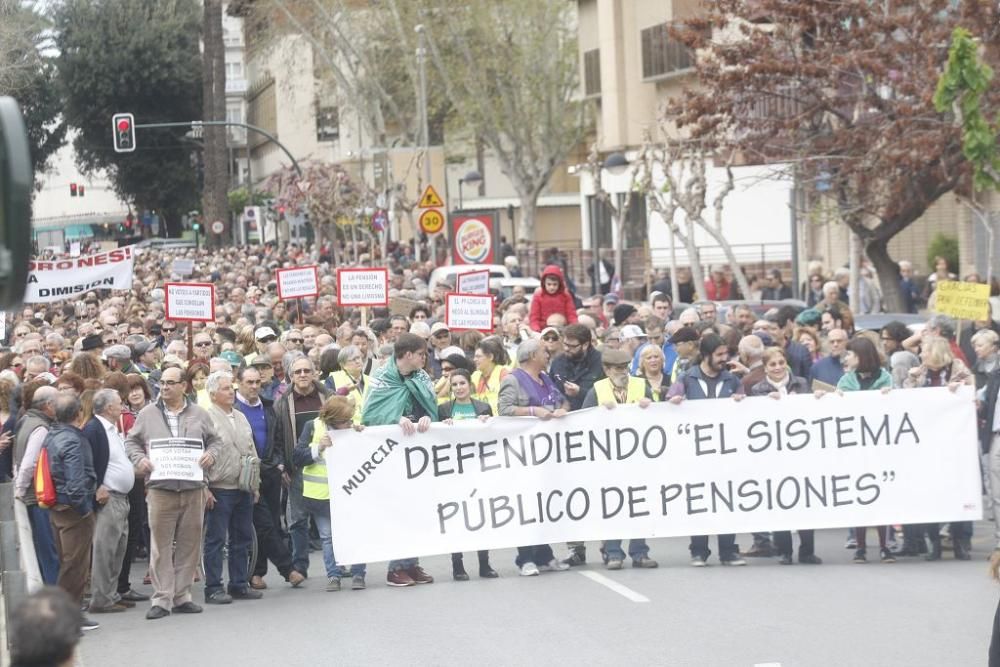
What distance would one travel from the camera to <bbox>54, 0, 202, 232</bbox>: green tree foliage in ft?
243

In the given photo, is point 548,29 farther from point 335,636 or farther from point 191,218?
point 335,636

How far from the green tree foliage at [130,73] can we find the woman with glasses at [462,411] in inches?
2383

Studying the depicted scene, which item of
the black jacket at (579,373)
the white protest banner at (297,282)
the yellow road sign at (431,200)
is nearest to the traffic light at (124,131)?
the yellow road sign at (431,200)

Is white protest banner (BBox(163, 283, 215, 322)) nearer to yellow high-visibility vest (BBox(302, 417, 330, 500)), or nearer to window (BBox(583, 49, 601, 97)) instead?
yellow high-visibility vest (BBox(302, 417, 330, 500))

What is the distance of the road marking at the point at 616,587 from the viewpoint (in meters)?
11.8

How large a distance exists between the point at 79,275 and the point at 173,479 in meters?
12.2

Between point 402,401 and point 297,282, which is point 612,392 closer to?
point 402,401

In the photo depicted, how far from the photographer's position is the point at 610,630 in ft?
35.2

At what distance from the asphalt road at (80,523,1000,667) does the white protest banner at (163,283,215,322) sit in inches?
276

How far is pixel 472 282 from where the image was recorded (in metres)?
22.9

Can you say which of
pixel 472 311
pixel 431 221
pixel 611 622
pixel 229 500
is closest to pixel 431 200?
pixel 431 221

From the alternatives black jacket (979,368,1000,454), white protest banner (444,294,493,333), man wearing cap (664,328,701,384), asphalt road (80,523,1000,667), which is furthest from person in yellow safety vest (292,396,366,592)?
white protest banner (444,294,493,333)

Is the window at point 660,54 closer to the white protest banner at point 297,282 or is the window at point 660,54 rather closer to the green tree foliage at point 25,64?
the green tree foliage at point 25,64

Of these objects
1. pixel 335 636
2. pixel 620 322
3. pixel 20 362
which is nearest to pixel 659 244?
pixel 620 322
